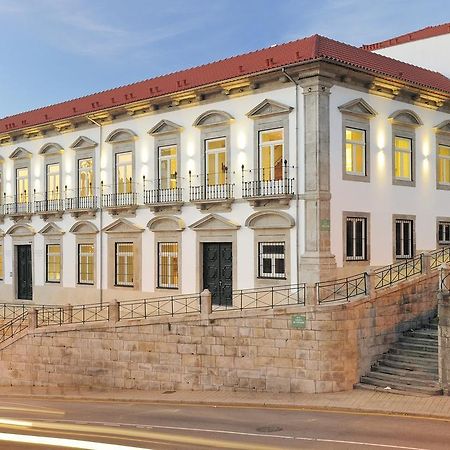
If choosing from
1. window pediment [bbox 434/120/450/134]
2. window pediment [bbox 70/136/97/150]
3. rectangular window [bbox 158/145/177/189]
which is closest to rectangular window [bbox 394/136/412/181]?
window pediment [bbox 434/120/450/134]

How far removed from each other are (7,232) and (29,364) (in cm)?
1232

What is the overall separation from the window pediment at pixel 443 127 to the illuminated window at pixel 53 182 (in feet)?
62.5

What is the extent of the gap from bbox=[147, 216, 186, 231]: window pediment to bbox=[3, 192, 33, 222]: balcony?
9.75 metres

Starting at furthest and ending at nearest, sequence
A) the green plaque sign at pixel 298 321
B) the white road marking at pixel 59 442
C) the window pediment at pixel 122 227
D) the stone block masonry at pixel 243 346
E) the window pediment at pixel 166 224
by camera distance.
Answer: the window pediment at pixel 122 227, the window pediment at pixel 166 224, the green plaque sign at pixel 298 321, the stone block masonry at pixel 243 346, the white road marking at pixel 59 442

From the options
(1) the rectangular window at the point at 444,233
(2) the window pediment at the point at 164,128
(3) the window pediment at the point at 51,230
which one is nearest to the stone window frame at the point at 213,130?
(2) the window pediment at the point at 164,128

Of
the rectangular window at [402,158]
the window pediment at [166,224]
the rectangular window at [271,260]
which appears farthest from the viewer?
the window pediment at [166,224]

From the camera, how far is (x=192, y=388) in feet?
76.2

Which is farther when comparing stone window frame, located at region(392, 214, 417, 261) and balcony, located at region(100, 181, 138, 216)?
balcony, located at region(100, 181, 138, 216)

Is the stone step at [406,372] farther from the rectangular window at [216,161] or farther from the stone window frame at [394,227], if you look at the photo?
the rectangular window at [216,161]

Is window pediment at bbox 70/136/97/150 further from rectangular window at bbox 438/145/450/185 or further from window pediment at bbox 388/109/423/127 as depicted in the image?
rectangular window at bbox 438/145/450/185

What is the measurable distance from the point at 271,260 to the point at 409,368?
6656 mm

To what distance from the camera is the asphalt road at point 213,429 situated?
1505 centimetres

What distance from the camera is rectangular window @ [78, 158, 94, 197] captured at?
33031mm

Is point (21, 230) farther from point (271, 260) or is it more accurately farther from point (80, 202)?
point (271, 260)
